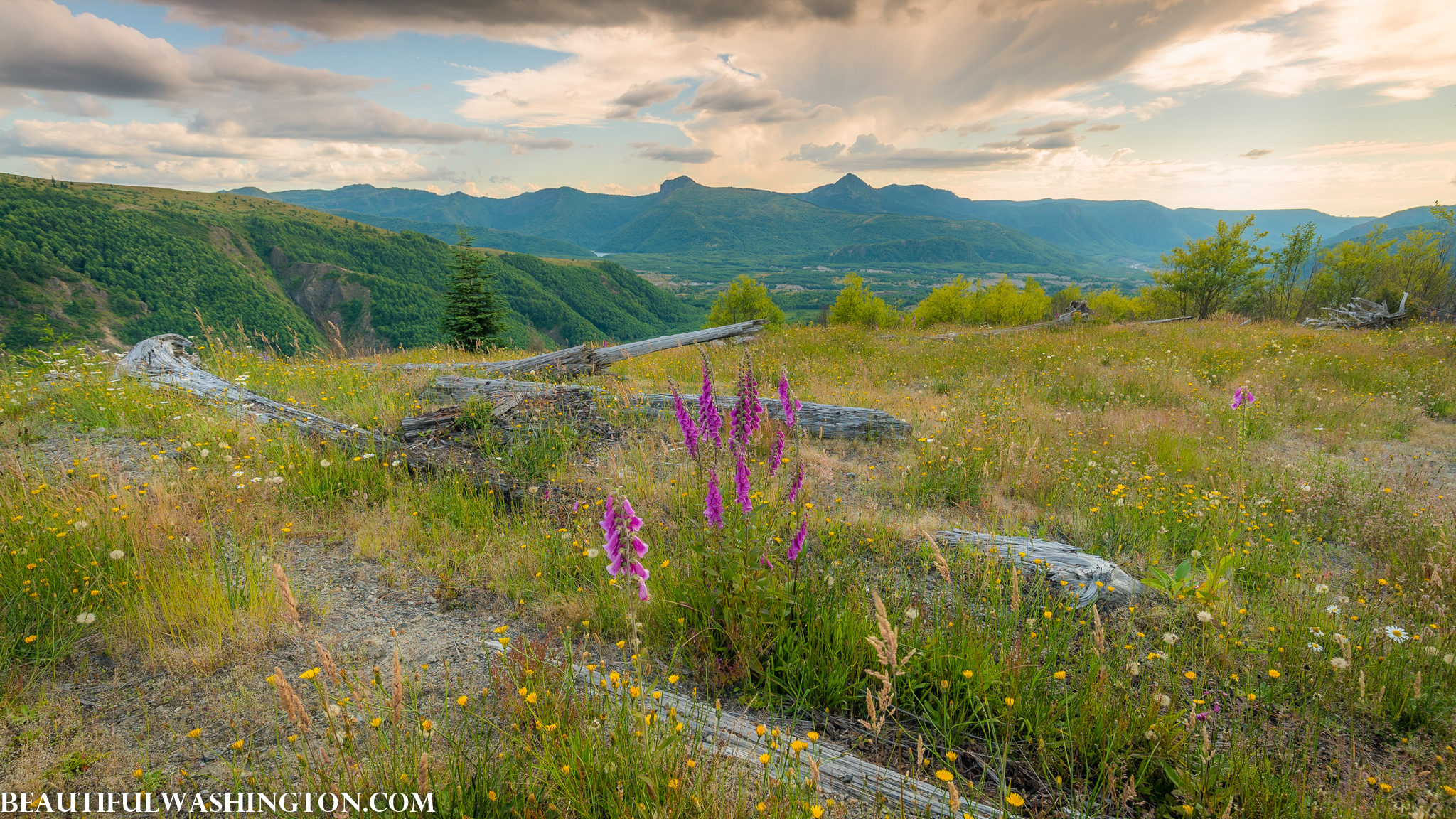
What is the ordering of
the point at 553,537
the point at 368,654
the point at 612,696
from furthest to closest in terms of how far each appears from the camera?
the point at 553,537 → the point at 368,654 → the point at 612,696

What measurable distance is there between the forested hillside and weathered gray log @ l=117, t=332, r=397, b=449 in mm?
62043

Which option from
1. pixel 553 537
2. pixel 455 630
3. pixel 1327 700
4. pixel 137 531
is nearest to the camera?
pixel 1327 700

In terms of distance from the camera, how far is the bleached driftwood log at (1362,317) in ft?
58.1

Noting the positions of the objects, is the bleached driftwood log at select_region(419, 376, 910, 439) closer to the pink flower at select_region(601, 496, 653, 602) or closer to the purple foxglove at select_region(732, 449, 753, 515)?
the purple foxglove at select_region(732, 449, 753, 515)

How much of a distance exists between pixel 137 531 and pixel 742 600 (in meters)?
→ 4.40

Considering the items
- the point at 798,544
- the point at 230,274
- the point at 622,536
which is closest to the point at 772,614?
the point at 798,544

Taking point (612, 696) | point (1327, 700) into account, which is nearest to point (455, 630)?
point (612, 696)

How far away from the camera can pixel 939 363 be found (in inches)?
507

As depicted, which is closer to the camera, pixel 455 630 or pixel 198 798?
pixel 198 798

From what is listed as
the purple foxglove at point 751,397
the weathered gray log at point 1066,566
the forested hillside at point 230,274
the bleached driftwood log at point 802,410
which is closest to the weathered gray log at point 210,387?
the bleached driftwood log at point 802,410

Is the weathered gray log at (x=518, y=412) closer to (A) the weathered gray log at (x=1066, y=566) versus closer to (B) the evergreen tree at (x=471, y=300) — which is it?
(A) the weathered gray log at (x=1066, y=566)

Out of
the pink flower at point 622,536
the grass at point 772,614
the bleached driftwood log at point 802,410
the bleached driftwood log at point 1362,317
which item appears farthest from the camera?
the bleached driftwood log at point 1362,317

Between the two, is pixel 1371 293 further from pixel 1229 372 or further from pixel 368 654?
pixel 368 654

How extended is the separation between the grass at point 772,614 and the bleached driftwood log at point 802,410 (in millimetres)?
574
